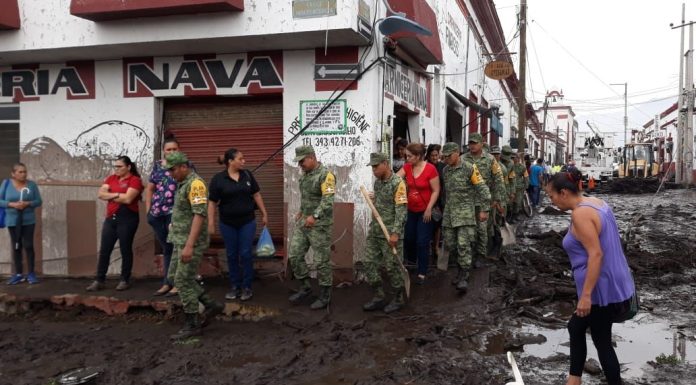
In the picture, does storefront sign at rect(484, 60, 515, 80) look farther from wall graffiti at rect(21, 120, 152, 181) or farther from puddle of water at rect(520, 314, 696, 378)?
wall graffiti at rect(21, 120, 152, 181)

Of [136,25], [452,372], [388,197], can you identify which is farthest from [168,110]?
[452,372]

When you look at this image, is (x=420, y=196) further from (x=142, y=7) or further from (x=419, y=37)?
(x=142, y=7)

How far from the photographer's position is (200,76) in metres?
7.46

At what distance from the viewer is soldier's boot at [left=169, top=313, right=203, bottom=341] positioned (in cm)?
545

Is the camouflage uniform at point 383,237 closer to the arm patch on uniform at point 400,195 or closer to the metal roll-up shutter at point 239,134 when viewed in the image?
the arm patch on uniform at point 400,195

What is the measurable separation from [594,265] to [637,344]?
231 centimetres

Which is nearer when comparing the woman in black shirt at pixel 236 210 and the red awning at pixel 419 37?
the woman in black shirt at pixel 236 210

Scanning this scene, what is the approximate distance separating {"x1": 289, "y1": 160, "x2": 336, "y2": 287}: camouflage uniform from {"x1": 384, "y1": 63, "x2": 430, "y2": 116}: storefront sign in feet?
6.86

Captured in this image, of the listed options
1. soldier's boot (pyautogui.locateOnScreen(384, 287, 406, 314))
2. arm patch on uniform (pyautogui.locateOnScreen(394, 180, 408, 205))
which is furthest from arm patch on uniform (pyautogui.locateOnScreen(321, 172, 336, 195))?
soldier's boot (pyautogui.locateOnScreen(384, 287, 406, 314))

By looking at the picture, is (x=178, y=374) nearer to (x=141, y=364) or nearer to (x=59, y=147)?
(x=141, y=364)

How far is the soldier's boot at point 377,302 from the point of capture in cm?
600

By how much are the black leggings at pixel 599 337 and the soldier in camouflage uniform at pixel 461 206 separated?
9.16 feet

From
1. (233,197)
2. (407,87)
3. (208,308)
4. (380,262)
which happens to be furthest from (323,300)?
(407,87)

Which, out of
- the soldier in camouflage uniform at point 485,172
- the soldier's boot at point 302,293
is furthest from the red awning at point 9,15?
the soldier in camouflage uniform at point 485,172
